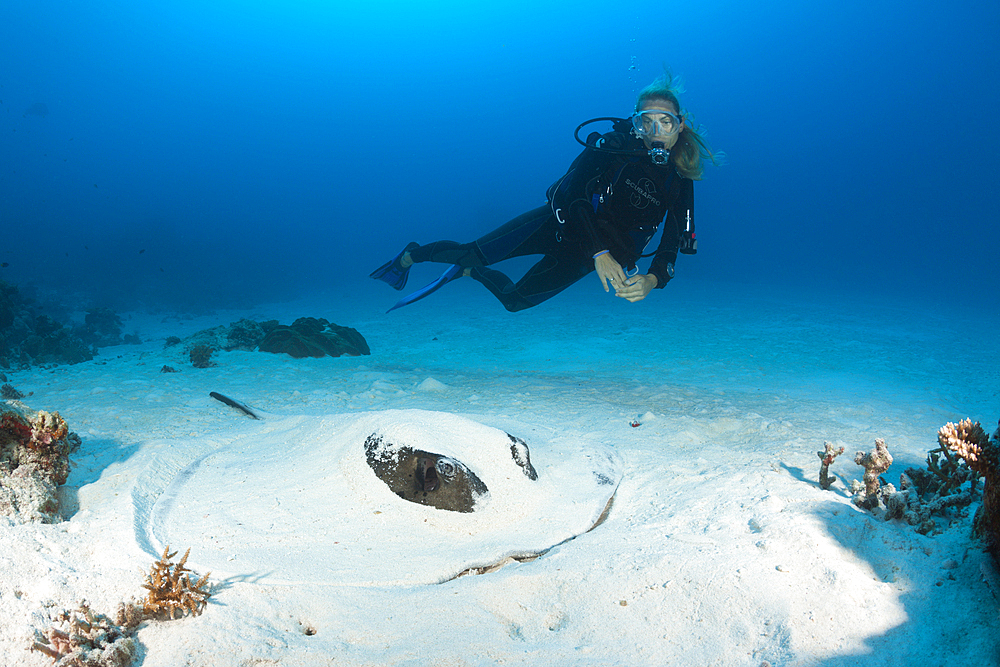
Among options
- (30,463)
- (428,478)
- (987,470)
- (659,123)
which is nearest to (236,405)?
(30,463)

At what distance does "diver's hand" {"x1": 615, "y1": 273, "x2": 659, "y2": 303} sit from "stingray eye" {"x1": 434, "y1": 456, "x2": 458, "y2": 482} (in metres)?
2.45

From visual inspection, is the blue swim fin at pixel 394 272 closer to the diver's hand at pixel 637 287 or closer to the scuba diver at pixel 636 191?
the scuba diver at pixel 636 191

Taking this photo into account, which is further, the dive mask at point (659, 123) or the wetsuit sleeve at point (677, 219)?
the wetsuit sleeve at point (677, 219)

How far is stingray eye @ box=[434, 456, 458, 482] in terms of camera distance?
310 cm

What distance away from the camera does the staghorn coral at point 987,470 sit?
89.1 inches

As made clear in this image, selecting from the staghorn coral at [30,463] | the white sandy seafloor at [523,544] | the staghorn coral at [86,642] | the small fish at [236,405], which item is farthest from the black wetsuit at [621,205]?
the staghorn coral at [30,463]

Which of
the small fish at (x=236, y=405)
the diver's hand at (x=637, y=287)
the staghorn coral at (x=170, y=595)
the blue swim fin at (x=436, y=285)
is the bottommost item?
the staghorn coral at (x=170, y=595)

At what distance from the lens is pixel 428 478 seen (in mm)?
3104

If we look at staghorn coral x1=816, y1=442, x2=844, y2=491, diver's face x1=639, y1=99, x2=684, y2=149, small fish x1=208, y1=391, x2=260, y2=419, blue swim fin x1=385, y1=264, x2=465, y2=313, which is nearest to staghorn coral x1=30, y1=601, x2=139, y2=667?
small fish x1=208, y1=391, x2=260, y2=419

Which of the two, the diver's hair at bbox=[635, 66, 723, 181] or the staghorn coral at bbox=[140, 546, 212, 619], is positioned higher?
the diver's hair at bbox=[635, 66, 723, 181]

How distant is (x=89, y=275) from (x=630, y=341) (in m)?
36.1

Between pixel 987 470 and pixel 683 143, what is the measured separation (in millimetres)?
4244

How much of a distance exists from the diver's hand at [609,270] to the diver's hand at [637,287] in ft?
0.28

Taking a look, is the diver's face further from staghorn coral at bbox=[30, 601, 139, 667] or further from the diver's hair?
staghorn coral at bbox=[30, 601, 139, 667]
